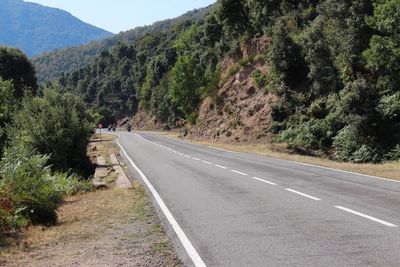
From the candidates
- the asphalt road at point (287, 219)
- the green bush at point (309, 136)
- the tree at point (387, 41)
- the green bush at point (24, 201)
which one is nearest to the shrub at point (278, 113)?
the green bush at point (309, 136)

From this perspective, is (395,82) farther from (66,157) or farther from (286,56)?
(66,157)

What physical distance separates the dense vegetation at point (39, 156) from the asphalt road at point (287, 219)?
127 inches

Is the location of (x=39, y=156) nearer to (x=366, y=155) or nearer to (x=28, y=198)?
(x=28, y=198)

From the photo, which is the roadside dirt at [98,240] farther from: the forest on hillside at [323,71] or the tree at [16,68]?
the tree at [16,68]

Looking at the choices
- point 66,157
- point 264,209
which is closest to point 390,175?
point 264,209

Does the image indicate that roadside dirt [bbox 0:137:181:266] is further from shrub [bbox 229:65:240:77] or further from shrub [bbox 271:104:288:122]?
shrub [bbox 229:65:240:77]

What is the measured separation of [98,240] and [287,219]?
3.58 metres

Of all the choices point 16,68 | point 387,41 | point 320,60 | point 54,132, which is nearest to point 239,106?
point 320,60

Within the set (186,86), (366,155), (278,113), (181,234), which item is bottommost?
(366,155)

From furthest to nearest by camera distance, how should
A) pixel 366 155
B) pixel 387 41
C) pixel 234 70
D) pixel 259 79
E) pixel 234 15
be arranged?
pixel 234 15 → pixel 234 70 → pixel 259 79 → pixel 387 41 → pixel 366 155

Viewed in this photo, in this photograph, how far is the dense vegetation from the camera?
38.9ft

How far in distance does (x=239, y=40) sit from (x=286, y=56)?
1759 cm

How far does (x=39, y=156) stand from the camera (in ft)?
60.2

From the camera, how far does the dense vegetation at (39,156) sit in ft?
38.9
